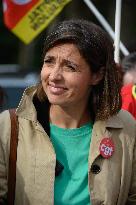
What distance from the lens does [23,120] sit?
10.3 feet

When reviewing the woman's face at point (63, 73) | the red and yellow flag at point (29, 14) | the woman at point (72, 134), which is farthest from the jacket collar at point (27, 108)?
the red and yellow flag at point (29, 14)

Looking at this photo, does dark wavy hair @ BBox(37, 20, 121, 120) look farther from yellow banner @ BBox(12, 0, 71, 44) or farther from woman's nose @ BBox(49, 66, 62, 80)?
yellow banner @ BBox(12, 0, 71, 44)

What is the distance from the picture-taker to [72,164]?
314cm

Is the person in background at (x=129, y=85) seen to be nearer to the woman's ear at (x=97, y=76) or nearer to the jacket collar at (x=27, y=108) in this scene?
the woman's ear at (x=97, y=76)

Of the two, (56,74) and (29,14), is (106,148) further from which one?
(29,14)

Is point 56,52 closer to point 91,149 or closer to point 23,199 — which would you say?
point 91,149

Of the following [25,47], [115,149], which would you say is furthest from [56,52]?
[25,47]

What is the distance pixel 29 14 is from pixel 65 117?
2558 mm

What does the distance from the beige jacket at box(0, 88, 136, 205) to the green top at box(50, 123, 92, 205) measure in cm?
4

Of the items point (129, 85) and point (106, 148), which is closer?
point (106, 148)

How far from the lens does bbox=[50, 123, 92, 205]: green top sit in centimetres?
309

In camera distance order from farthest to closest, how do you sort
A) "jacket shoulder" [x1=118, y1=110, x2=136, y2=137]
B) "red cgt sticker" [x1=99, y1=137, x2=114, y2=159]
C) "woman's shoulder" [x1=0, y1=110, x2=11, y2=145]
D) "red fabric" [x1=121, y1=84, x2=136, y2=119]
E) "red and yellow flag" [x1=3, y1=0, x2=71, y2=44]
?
1. "red and yellow flag" [x1=3, y1=0, x2=71, y2=44]
2. "red fabric" [x1=121, y1=84, x2=136, y2=119]
3. "jacket shoulder" [x1=118, y1=110, x2=136, y2=137]
4. "red cgt sticker" [x1=99, y1=137, x2=114, y2=159]
5. "woman's shoulder" [x1=0, y1=110, x2=11, y2=145]

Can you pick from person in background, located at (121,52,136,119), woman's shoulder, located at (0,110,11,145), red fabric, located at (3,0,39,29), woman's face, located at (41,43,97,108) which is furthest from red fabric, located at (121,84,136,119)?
red fabric, located at (3,0,39,29)

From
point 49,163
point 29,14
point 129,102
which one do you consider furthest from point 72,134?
point 29,14
